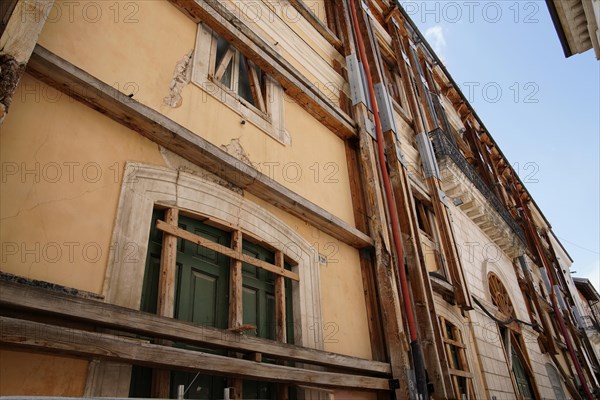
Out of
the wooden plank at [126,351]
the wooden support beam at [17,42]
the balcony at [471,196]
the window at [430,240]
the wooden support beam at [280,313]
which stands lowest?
the wooden plank at [126,351]

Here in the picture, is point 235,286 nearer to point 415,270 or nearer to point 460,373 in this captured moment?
point 415,270

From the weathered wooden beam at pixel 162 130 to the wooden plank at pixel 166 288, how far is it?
61 centimetres

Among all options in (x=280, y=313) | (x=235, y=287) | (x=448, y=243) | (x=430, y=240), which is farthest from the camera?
(x=430, y=240)

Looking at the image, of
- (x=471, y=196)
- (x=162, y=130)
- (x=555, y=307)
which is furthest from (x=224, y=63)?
(x=555, y=307)

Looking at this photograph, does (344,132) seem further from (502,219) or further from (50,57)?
(502,219)

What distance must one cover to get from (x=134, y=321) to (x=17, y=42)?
179cm

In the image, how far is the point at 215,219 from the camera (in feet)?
11.4

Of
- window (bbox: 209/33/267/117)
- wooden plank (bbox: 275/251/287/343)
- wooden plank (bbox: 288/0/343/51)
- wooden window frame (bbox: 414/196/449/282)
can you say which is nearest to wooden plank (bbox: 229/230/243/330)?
wooden plank (bbox: 275/251/287/343)

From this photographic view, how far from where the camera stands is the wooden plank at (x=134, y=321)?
1986 mm

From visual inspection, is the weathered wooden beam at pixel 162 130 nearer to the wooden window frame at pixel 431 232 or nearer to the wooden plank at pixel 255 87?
the wooden plank at pixel 255 87

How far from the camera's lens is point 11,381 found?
6.47ft

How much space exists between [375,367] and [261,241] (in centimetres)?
190

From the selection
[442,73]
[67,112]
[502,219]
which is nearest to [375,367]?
[67,112]

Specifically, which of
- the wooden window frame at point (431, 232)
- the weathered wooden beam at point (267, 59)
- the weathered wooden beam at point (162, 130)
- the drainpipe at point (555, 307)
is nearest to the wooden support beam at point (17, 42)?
the weathered wooden beam at point (162, 130)
